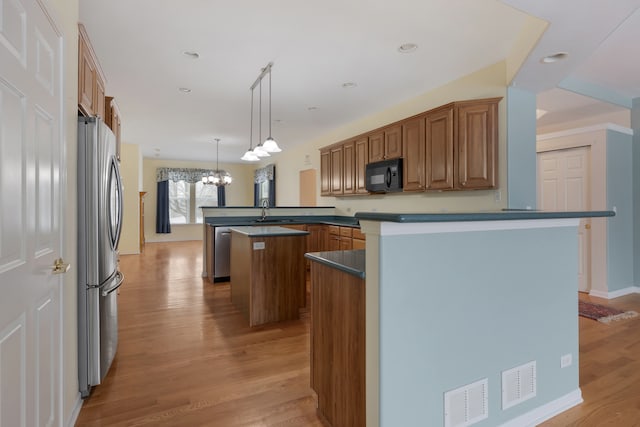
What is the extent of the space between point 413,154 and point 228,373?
3.14 metres

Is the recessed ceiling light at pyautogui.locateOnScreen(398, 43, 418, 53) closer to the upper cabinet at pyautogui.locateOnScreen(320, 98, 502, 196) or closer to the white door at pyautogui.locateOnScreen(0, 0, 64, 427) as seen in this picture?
the upper cabinet at pyautogui.locateOnScreen(320, 98, 502, 196)

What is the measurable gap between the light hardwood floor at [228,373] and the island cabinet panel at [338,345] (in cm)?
23

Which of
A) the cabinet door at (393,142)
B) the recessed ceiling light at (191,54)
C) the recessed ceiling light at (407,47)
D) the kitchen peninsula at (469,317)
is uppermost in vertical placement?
the recessed ceiling light at (191,54)

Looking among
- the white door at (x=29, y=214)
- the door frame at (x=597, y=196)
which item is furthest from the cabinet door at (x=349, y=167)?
the white door at (x=29, y=214)

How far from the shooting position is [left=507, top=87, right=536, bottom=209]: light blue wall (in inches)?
130

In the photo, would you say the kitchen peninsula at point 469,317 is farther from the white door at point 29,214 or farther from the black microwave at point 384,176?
the black microwave at point 384,176

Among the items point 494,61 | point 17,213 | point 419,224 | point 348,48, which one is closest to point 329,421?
point 419,224

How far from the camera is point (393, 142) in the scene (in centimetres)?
446

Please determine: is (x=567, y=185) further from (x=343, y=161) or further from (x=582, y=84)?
(x=343, y=161)

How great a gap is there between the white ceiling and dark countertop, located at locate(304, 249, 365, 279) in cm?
176

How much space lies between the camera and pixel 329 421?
66.9 inches

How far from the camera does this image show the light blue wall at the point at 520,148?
130 inches

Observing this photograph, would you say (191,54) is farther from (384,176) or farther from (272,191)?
(272,191)

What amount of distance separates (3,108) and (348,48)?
8.88 ft
